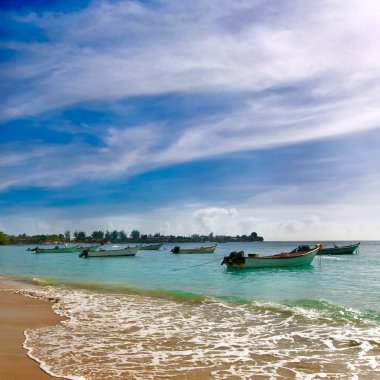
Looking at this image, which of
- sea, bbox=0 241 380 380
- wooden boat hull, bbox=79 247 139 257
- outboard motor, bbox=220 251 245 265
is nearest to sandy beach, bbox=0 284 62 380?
sea, bbox=0 241 380 380

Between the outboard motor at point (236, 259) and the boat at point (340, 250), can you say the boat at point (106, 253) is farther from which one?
the boat at point (340, 250)

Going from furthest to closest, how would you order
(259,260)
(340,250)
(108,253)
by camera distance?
(340,250) → (108,253) → (259,260)

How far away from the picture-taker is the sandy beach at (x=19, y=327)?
684cm

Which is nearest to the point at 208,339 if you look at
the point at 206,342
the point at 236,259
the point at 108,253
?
the point at 206,342

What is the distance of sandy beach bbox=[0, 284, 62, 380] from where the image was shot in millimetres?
6840

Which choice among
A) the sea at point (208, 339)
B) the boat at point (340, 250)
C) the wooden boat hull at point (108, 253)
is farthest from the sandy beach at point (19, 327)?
the boat at point (340, 250)

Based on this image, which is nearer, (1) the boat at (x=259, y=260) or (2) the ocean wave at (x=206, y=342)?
(2) the ocean wave at (x=206, y=342)

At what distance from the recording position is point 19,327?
429 inches

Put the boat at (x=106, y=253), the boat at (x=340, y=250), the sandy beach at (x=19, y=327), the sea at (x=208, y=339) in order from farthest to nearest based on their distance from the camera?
1. the boat at (x=340, y=250)
2. the boat at (x=106, y=253)
3. the sea at (x=208, y=339)
4. the sandy beach at (x=19, y=327)

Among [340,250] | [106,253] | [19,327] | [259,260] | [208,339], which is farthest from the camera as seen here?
[340,250]

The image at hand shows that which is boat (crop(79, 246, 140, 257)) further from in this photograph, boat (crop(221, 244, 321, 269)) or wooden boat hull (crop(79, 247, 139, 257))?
boat (crop(221, 244, 321, 269))

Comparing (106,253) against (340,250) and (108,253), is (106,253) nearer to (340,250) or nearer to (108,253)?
(108,253)

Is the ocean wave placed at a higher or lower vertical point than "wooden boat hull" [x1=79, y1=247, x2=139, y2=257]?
higher

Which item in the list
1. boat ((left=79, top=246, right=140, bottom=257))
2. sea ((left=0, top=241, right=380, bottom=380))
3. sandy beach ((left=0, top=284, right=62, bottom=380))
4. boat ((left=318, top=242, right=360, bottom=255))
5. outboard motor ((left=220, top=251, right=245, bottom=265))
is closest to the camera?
sandy beach ((left=0, top=284, right=62, bottom=380))
